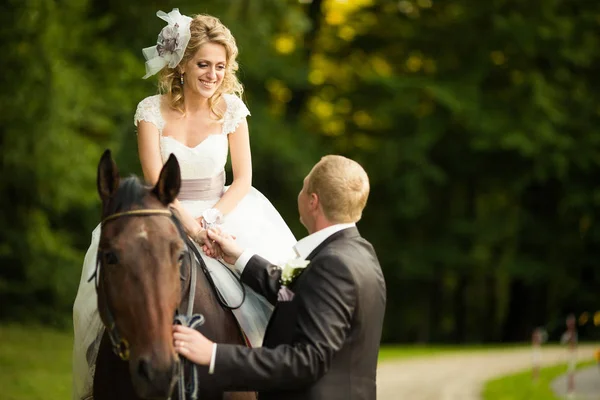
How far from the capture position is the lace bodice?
16.6 ft

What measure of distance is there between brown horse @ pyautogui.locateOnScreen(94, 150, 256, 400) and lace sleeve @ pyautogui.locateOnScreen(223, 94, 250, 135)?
1.41 metres

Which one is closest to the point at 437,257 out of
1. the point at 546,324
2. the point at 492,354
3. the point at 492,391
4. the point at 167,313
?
the point at 546,324

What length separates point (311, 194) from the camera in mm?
3988

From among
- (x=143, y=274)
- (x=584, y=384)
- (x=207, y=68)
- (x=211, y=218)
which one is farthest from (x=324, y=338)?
(x=584, y=384)

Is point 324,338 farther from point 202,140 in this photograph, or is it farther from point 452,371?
point 452,371

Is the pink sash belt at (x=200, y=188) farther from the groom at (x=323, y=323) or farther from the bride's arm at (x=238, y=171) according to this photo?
the groom at (x=323, y=323)

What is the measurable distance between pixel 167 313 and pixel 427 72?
86.4 ft

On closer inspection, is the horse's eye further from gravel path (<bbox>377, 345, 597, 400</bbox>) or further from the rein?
gravel path (<bbox>377, 345, 597, 400</bbox>)

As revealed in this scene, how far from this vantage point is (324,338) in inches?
147

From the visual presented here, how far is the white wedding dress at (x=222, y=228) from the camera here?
4648 millimetres

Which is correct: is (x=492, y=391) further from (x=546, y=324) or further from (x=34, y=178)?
(x=546, y=324)

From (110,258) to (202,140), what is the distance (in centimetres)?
166

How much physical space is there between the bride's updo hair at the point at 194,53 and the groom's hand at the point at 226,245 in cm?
80

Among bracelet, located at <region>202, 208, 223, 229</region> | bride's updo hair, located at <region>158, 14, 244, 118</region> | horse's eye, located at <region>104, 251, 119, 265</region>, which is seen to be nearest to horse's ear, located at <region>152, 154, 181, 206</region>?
horse's eye, located at <region>104, 251, 119, 265</region>
